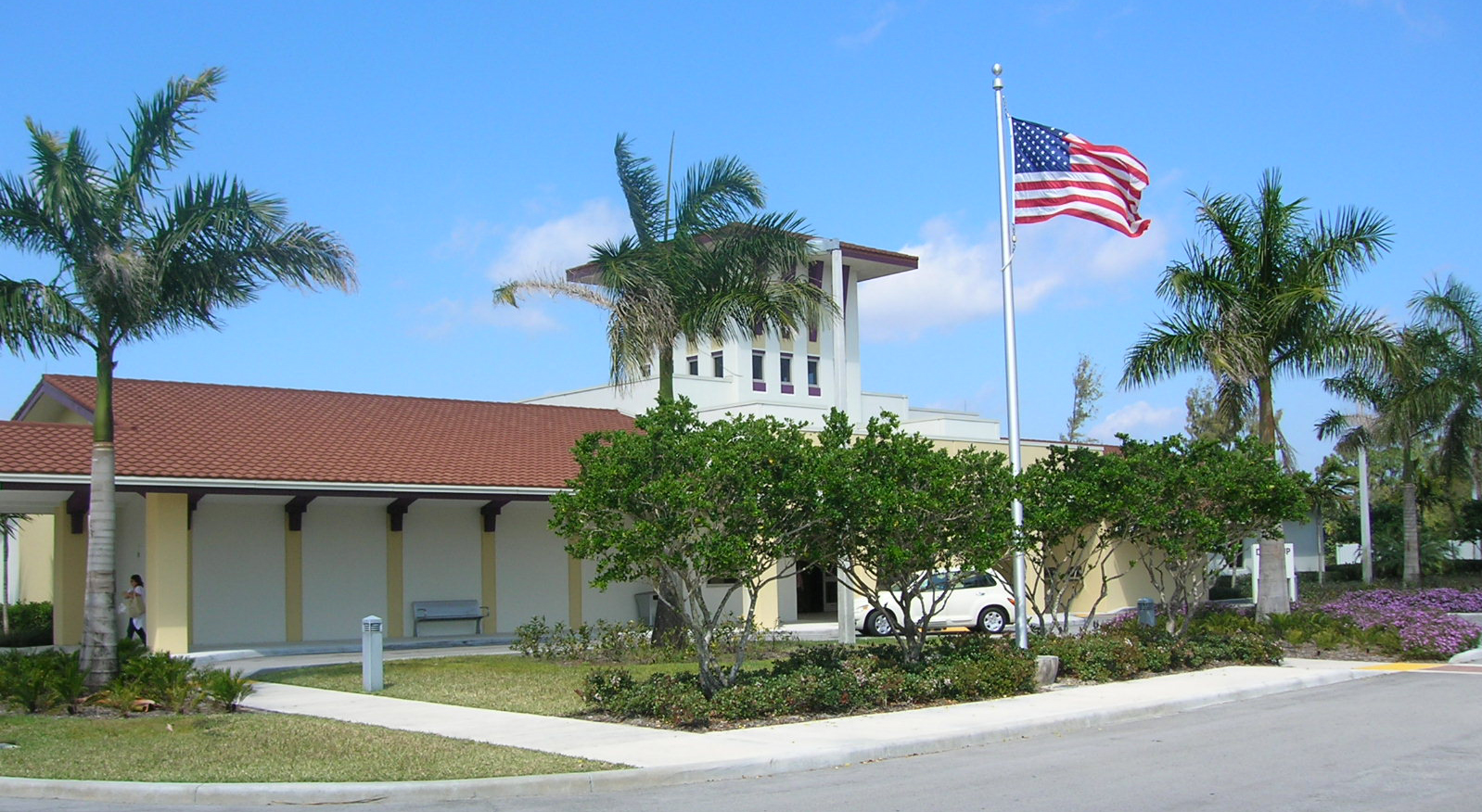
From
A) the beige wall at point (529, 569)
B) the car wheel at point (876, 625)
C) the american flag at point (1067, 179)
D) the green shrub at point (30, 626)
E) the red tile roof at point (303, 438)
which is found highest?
the american flag at point (1067, 179)

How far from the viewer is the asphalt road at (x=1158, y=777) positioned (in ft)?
31.4

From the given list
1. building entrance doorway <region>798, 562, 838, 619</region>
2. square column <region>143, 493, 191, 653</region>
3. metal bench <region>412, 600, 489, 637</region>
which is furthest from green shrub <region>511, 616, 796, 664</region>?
building entrance doorway <region>798, 562, 838, 619</region>

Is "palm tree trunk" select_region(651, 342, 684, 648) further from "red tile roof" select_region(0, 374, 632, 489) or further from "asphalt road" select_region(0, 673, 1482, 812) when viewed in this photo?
"asphalt road" select_region(0, 673, 1482, 812)

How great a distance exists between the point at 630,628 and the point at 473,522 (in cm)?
710

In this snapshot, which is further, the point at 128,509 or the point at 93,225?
the point at 128,509

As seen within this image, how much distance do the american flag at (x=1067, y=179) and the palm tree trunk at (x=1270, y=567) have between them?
6.80 meters

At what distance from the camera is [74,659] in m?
15.7

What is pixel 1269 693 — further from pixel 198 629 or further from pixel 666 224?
pixel 198 629

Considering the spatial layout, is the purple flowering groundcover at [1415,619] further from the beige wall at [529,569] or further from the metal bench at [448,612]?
the metal bench at [448,612]

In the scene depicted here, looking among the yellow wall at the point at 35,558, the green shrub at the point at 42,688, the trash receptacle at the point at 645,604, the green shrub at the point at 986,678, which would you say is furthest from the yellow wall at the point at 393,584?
the green shrub at the point at 986,678

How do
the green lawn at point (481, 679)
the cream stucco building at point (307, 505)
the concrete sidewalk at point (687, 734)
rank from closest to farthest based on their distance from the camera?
the concrete sidewalk at point (687, 734)
the green lawn at point (481, 679)
the cream stucco building at point (307, 505)

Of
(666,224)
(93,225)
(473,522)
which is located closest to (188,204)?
(93,225)

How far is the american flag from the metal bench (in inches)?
556

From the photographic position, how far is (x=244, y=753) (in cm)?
1176
